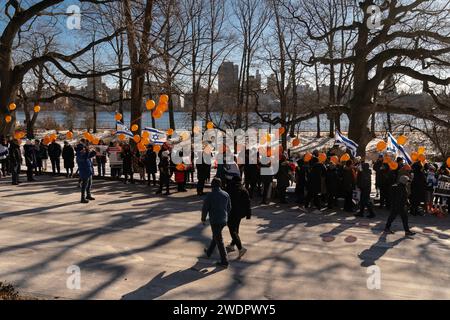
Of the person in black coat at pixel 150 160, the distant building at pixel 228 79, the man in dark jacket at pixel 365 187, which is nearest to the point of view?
the man in dark jacket at pixel 365 187

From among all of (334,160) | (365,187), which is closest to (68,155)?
(334,160)

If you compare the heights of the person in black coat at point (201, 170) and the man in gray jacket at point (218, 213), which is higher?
the person in black coat at point (201, 170)

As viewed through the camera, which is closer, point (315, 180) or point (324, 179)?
point (315, 180)

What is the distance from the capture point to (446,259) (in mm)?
8500

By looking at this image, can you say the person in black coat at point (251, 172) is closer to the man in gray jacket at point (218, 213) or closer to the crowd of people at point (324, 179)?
the crowd of people at point (324, 179)

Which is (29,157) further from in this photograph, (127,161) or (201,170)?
(201,170)

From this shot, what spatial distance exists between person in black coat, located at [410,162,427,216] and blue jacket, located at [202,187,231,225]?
6.99 metres

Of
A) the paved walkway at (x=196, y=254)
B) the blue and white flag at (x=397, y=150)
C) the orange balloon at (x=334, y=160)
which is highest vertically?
the blue and white flag at (x=397, y=150)

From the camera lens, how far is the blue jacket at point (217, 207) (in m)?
7.93

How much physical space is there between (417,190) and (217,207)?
725cm

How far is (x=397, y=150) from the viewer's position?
13531 millimetres

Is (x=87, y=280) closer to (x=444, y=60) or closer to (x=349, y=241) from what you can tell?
(x=349, y=241)

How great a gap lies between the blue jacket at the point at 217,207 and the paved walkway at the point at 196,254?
2.83 ft

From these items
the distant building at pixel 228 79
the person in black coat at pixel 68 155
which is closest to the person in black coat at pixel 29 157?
the person in black coat at pixel 68 155
